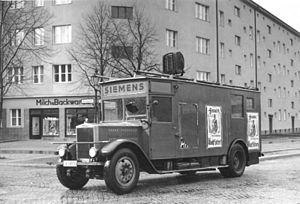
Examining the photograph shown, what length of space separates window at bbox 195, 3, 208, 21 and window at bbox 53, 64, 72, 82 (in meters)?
14.2

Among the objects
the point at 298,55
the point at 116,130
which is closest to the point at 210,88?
the point at 116,130

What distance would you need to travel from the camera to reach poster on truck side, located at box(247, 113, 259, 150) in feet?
49.3

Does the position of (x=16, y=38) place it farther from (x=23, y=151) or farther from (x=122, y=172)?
(x=122, y=172)

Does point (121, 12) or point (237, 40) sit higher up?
point (237, 40)

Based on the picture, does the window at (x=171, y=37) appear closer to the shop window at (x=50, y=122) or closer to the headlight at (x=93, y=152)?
the shop window at (x=50, y=122)

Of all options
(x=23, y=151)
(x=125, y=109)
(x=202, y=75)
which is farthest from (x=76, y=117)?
(x=125, y=109)

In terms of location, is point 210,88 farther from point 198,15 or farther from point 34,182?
point 198,15

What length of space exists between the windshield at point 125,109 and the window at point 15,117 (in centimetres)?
3147

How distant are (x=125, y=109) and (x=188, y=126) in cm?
187

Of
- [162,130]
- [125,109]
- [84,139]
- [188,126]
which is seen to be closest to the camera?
[84,139]

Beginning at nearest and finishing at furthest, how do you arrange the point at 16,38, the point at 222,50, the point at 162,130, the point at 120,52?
the point at 162,130, the point at 120,52, the point at 16,38, the point at 222,50

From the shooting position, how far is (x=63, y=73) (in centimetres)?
4019

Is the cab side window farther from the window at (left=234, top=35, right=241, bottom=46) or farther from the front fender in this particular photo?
the window at (left=234, top=35, right=241, bottom=46)

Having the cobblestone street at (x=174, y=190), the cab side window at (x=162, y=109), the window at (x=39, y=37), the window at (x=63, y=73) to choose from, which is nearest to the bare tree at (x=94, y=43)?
the window at (x=63, y=73)
